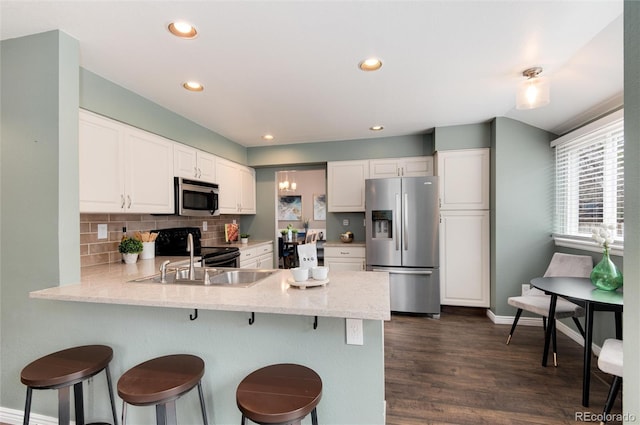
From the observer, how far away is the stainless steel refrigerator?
141 inches

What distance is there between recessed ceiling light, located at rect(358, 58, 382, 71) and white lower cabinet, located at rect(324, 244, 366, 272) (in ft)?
8.05

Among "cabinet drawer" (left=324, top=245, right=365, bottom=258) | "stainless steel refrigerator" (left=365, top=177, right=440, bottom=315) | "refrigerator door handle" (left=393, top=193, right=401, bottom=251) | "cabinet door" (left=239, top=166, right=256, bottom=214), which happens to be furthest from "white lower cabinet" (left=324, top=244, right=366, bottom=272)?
"cabinet door" (left=239, top=166, right=256, bottom=214)

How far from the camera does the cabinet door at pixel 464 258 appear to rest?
3605mm

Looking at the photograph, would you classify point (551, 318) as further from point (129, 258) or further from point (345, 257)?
point (129, 258)

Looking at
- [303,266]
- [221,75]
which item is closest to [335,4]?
[221,75]

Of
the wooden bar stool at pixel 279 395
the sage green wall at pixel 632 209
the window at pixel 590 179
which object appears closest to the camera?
the sage green wall at pixel 632 209

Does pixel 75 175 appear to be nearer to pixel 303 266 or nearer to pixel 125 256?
pixel 125 256

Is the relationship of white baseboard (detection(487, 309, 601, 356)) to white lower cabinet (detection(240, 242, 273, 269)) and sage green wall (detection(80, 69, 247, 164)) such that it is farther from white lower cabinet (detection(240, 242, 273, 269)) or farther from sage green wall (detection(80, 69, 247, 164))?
sage green wall (detection(80, 69, 247, 164))

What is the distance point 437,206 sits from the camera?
359 cm

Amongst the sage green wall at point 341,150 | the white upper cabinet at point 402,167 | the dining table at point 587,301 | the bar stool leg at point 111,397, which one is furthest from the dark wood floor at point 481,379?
the sage green wall at point 341,150

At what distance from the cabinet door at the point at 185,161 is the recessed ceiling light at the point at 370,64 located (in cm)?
211

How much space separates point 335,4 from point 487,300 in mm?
3649

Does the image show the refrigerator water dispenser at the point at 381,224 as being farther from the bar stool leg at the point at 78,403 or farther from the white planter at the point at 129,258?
the bar stool leg at the point at 78,403

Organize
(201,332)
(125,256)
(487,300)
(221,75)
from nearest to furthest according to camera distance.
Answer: (201,332), (221,75), (125,256), (487,300)
